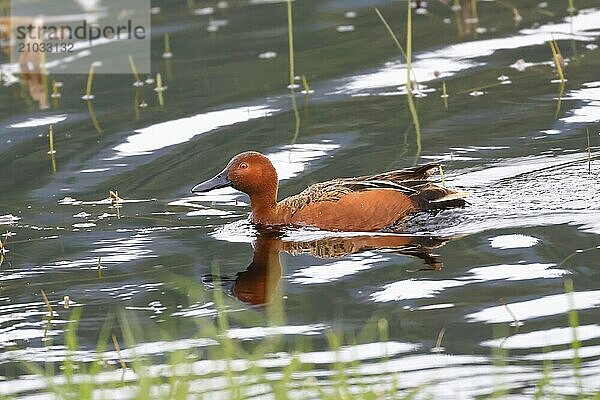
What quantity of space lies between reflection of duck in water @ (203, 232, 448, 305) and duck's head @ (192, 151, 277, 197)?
1.35 ft

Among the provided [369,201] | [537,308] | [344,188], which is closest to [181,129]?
[344,188]

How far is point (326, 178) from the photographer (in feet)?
34.1

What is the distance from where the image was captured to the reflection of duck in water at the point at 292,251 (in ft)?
26.0

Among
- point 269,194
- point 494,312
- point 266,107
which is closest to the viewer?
point 494,312

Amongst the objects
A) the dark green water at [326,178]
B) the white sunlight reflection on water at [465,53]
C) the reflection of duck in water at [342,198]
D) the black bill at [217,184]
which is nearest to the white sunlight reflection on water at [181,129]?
the dark green water at [326,178]

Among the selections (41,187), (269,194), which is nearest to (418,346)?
(269,194)

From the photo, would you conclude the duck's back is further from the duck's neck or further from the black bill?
the black bill

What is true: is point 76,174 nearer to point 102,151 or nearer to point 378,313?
point 102,151

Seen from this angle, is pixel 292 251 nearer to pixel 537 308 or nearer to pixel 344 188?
pixel 344 188

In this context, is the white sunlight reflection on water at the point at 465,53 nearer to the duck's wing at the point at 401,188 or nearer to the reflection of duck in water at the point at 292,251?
the duck's wing at the point at 401,188

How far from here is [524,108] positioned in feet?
38.7

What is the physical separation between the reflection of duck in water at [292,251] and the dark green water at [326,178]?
3 centimetres

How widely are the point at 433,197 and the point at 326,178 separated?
136 cm

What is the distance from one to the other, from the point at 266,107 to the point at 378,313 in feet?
18.5
